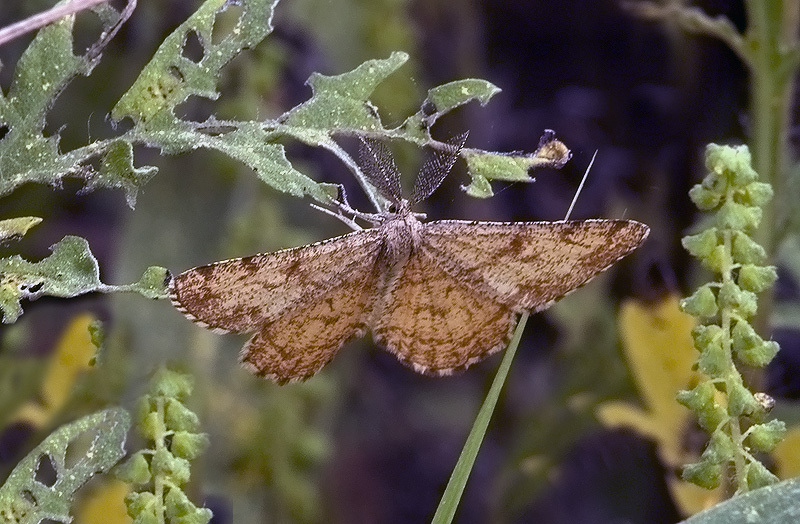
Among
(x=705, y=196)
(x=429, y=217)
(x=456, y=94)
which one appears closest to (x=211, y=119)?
(x=456, y=94)

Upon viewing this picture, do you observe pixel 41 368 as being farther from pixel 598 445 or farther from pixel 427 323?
pixel 598 445

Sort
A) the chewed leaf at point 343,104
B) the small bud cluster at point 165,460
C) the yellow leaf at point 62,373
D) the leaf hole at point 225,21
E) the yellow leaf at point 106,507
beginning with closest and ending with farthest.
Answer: the small bud cluster at point 165,460
the chewed leaf at point 343,104
the yellow leaf at point 106,507
the yellow leaf at point 62,373
the leaf hole at point 225,21

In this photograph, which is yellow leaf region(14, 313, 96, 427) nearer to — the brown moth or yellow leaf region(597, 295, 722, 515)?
the brown moth

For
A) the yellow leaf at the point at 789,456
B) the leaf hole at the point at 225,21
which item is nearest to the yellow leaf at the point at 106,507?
the leaf hole at the point at 225,21

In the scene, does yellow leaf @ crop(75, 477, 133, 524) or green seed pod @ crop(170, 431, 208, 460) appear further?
yellow leaf @ crop(75, 477, 133, 524)

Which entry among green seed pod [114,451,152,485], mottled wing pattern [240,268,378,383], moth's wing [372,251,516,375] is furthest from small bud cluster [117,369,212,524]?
moth's wing [372,251,516,375]

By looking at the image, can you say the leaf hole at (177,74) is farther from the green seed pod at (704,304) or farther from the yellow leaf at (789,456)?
the yellow leaf at (789,456)

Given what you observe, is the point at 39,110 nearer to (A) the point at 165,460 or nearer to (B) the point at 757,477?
(A) the point at 165,460

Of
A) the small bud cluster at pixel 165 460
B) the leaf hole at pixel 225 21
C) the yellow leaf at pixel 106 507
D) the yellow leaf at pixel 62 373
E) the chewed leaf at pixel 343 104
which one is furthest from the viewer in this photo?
the leaf hole at pixel 225 21
